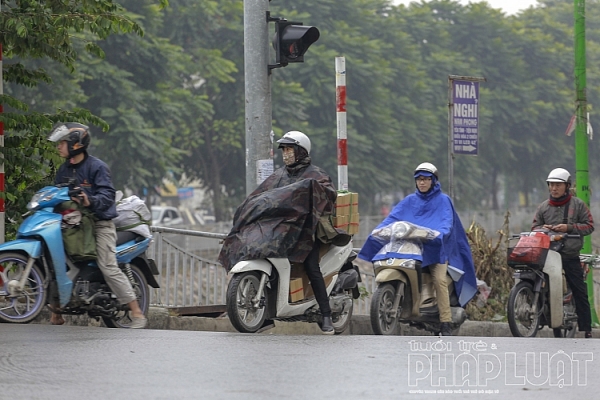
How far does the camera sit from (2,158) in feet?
32.6

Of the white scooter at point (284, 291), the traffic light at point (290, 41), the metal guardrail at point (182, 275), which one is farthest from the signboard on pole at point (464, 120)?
the white scooter at point (284, 291)

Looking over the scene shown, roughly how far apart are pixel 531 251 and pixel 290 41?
2902 mm

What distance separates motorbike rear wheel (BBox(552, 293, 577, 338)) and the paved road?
347cm

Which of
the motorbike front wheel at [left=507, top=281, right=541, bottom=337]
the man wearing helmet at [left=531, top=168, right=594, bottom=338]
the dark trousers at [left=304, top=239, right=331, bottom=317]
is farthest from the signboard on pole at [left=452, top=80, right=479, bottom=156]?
the dark trousers at [left=304, top=239, right=331, bottom=317]

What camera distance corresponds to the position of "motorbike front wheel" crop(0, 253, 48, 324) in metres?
8.28

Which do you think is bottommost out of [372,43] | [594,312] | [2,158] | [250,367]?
[594,312]

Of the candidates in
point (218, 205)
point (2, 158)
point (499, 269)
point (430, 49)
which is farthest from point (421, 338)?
point (430, 49)

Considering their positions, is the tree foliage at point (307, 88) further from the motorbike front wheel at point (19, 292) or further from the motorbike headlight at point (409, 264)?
the motorbike headlight at point (409, 264)

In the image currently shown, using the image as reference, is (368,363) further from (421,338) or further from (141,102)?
(141,102)

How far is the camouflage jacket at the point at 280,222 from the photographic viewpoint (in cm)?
895

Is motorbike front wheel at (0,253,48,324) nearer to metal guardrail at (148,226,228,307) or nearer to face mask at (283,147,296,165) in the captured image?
face mask at (283,147,296,165)

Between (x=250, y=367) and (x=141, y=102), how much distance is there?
2784 centimetres

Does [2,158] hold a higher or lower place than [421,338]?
higher

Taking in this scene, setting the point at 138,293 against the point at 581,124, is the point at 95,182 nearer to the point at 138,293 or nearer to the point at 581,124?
the point at 138,293
